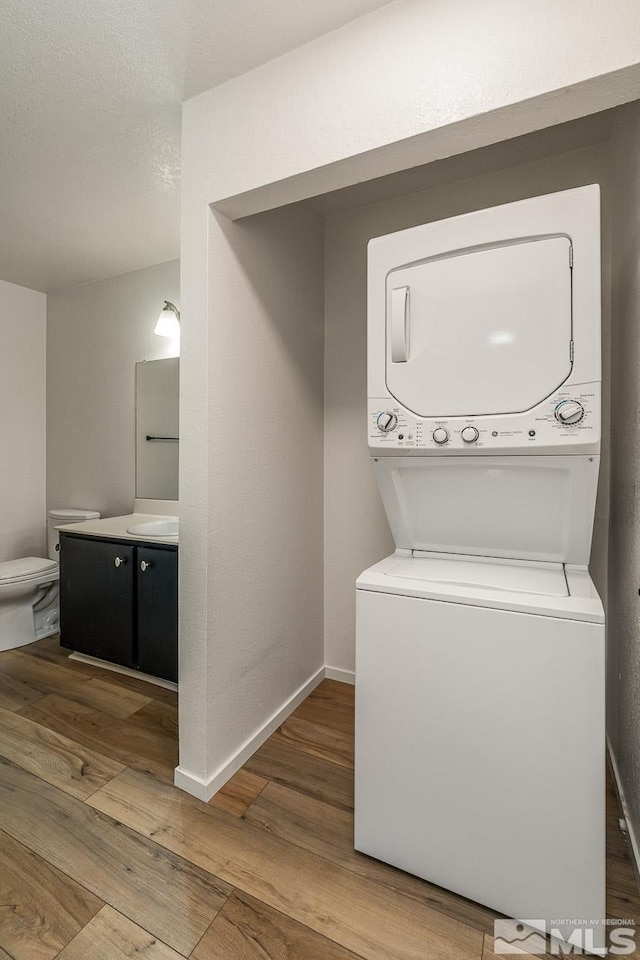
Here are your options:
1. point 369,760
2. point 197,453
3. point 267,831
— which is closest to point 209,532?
point 197,453

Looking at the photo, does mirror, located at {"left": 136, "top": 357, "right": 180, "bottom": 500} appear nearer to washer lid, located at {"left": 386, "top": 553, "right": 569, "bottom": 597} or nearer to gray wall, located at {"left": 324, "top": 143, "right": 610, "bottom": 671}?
gray wall, located at {"left": 324, "top": 143, "right": 610, "bottom": 671}

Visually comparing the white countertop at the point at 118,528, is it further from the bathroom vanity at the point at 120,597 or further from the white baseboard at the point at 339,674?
the white baseboard at the point at 339,674

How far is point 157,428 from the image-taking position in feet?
9.40

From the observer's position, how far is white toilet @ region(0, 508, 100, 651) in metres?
2.66

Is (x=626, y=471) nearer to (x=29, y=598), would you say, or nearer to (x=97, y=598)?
(x=97, y=598)

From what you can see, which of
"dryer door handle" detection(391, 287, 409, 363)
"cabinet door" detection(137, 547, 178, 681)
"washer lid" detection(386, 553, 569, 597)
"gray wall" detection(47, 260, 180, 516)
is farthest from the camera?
"gray wall" detection(47, 260, 180, 516)

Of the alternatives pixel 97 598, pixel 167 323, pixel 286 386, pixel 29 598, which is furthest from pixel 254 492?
pixel 29 598

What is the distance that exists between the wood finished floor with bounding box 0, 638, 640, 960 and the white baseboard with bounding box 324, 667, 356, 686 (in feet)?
1.35

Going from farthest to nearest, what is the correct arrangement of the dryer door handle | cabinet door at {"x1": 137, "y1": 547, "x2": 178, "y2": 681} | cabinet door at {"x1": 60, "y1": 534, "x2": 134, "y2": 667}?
1. cabinet door at {"x1": 60, "y1": 534, "x2": 134, "y2": 667}
2. cabinet door at {"x1": 137, "y1": 547, "x2": 178, "y2": 681}
3. the dryer door handle

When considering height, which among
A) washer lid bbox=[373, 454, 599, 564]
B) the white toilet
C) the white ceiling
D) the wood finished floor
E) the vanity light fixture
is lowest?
the wood finished floor

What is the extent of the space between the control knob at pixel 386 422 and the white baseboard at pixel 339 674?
1510 mm

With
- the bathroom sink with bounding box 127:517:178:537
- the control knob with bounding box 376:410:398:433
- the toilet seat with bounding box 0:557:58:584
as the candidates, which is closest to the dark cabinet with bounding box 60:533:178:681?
the bathroom sink with bounding box 127:517:178:537

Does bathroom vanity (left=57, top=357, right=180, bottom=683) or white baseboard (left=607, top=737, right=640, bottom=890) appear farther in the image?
bathroom vanity (left=57, top=357, right=180, bottom=683)

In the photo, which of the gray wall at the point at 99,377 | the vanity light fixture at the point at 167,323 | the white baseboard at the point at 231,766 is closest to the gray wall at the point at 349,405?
the white baseboard at the point at 231,766
